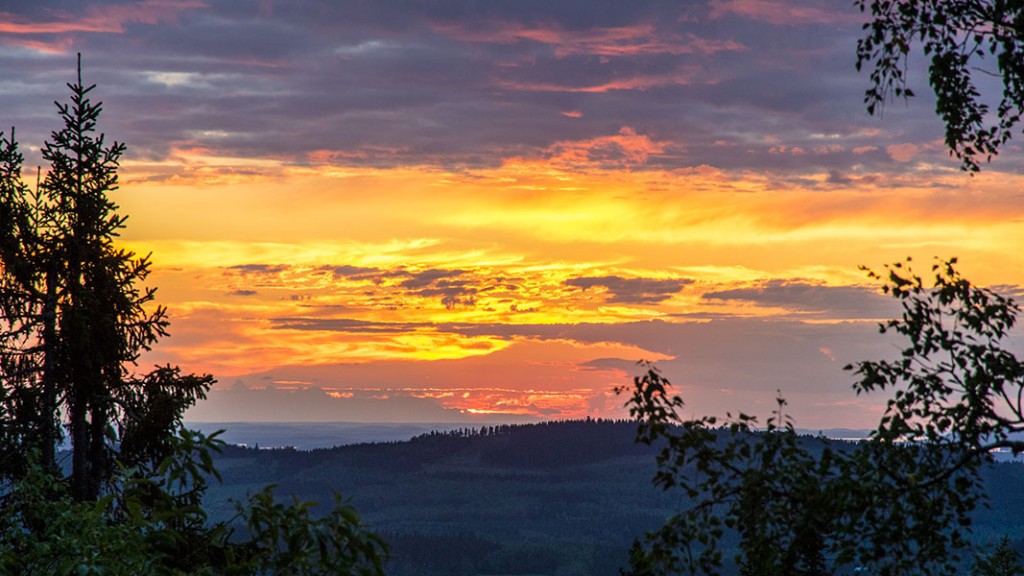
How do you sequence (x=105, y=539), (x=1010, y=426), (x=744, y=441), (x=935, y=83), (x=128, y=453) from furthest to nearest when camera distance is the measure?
(x=128, y=453)
(x=935, y=83)
(x=744, y=441)
(x=1010, y=426)
(x=105, y=539)

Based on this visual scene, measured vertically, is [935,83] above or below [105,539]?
above

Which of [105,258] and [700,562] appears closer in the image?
[700,562]

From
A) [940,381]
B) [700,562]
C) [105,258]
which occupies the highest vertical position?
[105,258]

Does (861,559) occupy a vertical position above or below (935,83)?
below

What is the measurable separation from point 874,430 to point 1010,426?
146 centimetres

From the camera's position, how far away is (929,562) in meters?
12.6

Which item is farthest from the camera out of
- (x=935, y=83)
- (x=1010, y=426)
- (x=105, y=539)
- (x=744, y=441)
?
(x=935, y=83)

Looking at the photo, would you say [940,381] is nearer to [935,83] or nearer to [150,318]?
[935,83]

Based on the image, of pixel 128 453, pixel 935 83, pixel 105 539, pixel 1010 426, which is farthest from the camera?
pixel 128 453

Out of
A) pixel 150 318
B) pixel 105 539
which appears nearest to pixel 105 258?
pixel 150 318

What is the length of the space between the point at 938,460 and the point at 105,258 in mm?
23165

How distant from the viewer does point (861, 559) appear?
458 inches

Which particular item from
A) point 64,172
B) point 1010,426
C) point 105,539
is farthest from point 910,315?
point 64,172

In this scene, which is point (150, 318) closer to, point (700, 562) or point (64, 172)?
point (64, 172)
